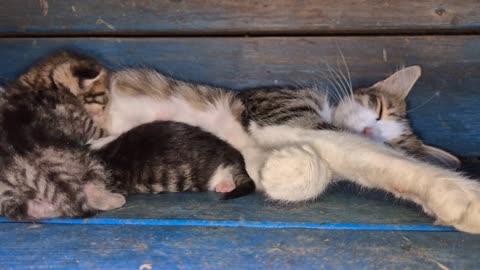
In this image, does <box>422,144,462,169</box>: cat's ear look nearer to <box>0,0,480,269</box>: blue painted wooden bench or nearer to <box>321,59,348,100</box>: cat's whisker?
<box>0,0,480,269</box>: blue painted wooden bench

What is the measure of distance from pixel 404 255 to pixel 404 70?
99 centimetres

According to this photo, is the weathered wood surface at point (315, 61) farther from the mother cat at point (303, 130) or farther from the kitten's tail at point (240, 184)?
the kitten's tail at point (240, 184)

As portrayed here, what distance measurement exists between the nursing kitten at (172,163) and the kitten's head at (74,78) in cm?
28

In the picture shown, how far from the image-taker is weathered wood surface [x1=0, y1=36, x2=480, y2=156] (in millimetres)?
2375

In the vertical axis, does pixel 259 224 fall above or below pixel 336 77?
below

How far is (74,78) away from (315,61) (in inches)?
45.3

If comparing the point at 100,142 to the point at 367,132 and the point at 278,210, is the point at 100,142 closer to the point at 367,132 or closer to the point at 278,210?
the point at 278,210

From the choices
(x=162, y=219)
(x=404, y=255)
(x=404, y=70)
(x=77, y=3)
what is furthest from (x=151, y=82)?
(x=404, y=255)

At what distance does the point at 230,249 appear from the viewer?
65.2 inches

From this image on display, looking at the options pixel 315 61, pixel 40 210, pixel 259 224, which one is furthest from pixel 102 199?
pixel 315 61

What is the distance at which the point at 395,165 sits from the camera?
184 cm

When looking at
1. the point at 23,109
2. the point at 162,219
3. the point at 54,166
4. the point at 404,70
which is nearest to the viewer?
the point at 162,219

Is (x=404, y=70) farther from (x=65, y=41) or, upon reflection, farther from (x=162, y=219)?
(x=65, y=41)

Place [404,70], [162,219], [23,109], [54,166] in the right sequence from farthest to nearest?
[404,70] → [23,109] → [54,166] → [162,219]
